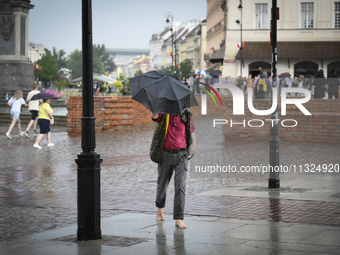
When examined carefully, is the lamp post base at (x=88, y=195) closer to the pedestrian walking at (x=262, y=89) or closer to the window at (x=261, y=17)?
the pedestrian walking at (x=262, y=89)

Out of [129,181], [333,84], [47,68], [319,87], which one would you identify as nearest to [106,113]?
[319,87]

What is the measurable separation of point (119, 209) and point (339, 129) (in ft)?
36.8

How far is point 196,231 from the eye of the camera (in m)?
6.63

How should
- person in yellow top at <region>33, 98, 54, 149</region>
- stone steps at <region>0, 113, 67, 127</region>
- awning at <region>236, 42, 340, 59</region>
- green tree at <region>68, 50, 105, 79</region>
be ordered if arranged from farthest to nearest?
green tree at <region>68, 50, 105, 79</region>
awning at <region>236, 42, 340, 59</region>
stone steps at <region>0, 113, 67, 127</region>
person in yellow top at <region>33, 98, 54, 149</region>

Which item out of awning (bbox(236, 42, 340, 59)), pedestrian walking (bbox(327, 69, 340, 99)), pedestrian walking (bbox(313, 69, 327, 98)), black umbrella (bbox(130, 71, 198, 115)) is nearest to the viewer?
black umbrella (bbox(130, 71, 198, 115))

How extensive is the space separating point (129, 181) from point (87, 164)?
5.26 metres

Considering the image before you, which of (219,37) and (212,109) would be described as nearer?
(212,109)

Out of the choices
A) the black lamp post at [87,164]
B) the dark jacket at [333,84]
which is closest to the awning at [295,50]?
the dark jacket at [333,84]

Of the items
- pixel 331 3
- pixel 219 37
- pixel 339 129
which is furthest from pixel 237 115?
pixel 219 37

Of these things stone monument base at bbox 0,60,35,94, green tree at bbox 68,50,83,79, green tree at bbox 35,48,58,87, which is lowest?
stone monument base at bbox 0,60,35,94

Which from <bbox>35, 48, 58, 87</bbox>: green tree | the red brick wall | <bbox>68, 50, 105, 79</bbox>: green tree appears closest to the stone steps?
the red brick wall

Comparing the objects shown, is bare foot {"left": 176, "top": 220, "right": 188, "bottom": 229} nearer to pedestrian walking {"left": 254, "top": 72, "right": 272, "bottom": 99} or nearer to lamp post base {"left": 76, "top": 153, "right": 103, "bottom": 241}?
lamp post base {"left": 76, "top": 153, "right": 103, "bottom": 241}

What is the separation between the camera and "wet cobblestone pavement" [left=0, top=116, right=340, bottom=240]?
7.73 m

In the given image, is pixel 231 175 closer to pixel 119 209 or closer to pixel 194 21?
pixel 119 209
